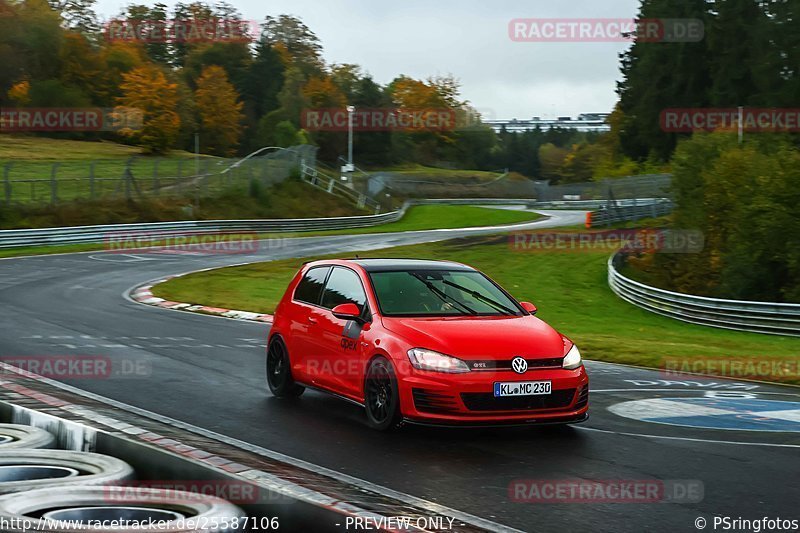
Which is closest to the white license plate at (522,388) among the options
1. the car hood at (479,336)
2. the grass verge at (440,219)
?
the car hood at (479,336)

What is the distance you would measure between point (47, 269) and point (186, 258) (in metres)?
7.46

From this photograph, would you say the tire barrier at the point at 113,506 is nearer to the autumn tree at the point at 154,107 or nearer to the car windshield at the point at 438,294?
the car windshield at the point at 438,294

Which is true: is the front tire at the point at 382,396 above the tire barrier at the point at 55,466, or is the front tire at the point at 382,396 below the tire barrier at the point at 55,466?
below

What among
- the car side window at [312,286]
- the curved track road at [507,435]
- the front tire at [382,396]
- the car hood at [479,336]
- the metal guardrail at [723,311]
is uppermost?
the car side window at [312,286]

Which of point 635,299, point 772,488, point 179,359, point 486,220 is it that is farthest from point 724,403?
point 486,220

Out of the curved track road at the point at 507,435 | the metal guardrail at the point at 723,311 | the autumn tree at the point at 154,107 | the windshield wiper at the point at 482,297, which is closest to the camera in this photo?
the curved track road at the point at 507,435

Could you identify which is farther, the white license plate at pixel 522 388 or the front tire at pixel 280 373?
the front tire at pixel 280 373

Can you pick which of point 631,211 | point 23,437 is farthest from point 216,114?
point 23,437

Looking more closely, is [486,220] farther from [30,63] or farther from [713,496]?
[713,496]

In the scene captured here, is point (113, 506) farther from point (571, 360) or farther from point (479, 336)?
point (571, 360)

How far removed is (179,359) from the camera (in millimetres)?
13812

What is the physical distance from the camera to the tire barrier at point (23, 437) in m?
5.91

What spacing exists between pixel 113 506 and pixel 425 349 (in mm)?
4561

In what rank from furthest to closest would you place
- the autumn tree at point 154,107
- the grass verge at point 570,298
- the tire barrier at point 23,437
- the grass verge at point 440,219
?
the autumn tree at point 154,107 → the grass verge at point 440,219 → the grass verge at point 570,298 → the tire barrier at point 23,437
